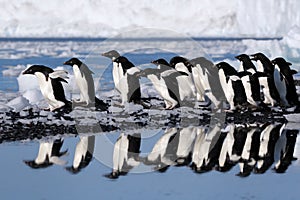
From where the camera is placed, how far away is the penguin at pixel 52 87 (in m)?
7.05

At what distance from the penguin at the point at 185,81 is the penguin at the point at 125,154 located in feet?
6.24

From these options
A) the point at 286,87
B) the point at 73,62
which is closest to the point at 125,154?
the point at 73,62

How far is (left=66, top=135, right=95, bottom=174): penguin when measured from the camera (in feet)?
14.7

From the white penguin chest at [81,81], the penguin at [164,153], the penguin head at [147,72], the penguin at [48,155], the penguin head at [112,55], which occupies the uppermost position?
the penguin head at [112,55]

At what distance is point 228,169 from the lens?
4.43 m

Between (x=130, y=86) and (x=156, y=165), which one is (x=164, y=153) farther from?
(x=130, y=86)

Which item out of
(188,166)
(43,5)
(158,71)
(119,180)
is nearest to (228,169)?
(188,166)

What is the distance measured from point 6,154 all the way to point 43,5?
2960 cm

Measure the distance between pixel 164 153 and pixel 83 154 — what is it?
680mm

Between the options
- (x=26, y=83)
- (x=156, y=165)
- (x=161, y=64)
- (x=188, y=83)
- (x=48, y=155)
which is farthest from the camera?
(x=26, y=83)

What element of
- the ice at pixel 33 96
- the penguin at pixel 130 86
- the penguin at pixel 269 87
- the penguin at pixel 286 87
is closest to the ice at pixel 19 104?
the ice at pixel 33 96

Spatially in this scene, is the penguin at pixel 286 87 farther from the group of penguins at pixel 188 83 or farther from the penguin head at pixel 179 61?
the penguin head at pixel 179 61

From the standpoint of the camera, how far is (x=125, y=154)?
498 centimetres

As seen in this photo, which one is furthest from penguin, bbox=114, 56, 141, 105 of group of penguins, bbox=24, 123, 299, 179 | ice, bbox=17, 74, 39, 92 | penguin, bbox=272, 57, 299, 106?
ice, bbox=17, 74, 39, 92
